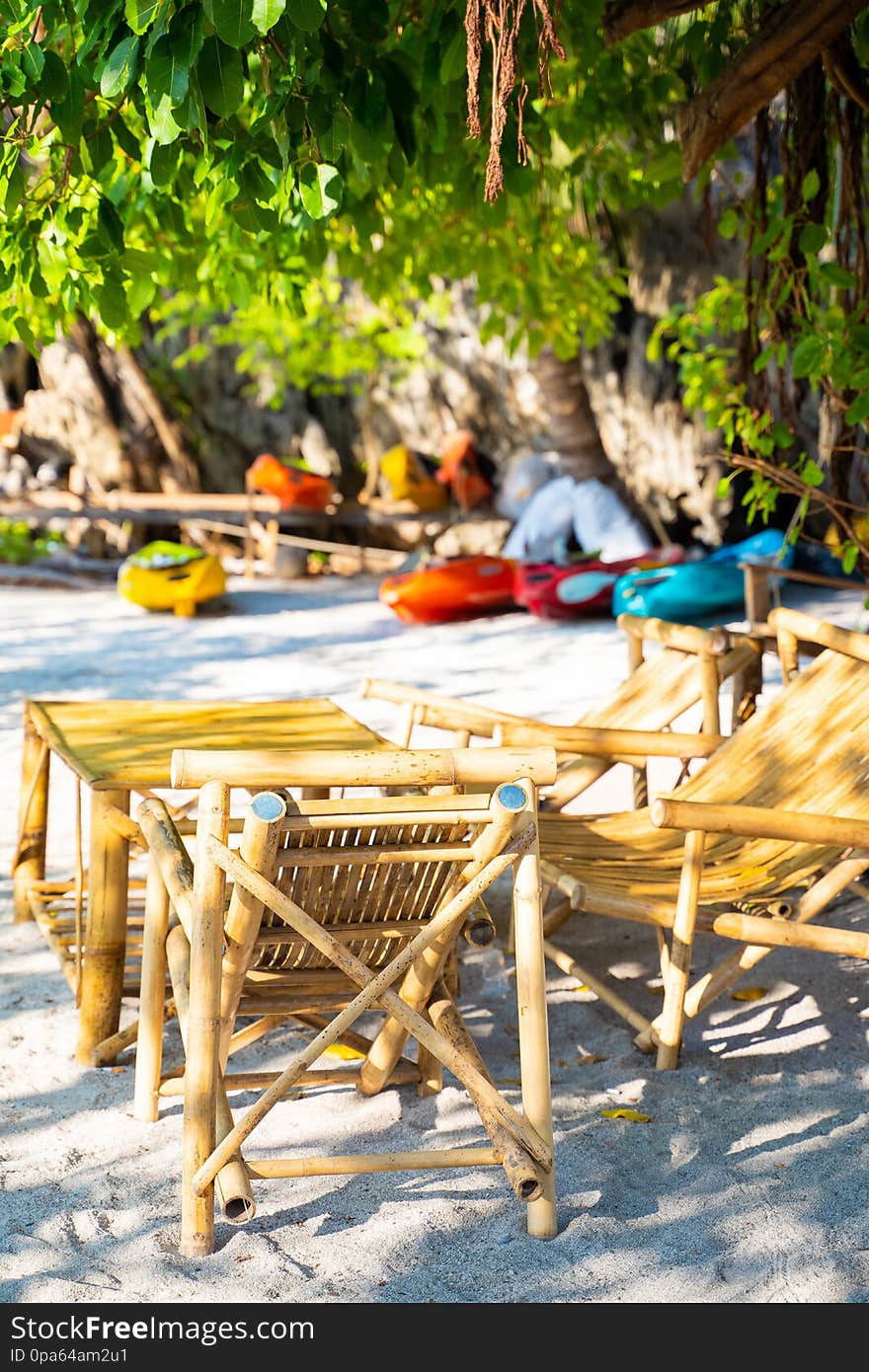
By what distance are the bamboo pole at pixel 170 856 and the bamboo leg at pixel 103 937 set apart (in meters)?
0.22

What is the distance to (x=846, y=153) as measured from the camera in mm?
4078

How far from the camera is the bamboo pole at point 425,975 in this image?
7.79ft

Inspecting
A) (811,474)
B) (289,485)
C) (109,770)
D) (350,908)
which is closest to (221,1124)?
(350,908)

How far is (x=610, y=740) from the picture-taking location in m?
3.69

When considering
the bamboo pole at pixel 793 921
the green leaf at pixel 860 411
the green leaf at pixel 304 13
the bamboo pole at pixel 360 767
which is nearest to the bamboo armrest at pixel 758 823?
the bamboo pole at pixel 793 921

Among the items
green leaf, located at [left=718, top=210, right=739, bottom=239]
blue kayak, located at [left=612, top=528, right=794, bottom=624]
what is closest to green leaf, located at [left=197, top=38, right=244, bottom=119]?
green leaf, located at [left=718, top=210, right=739, bottom=239]

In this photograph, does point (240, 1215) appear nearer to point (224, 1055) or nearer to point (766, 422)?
point (224, 1055)

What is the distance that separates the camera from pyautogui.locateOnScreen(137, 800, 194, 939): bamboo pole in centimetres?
258

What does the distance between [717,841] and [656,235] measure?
29.6 feet

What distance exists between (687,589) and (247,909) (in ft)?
25.1

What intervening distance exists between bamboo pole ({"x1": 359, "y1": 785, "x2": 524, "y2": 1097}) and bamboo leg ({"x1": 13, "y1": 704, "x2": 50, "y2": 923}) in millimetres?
1577

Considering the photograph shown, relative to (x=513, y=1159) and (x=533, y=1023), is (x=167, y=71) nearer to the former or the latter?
(x=533, y=1023)

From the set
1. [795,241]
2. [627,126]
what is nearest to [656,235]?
[627,126]

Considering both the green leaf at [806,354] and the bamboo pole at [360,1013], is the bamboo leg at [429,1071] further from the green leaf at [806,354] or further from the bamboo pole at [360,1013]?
the green leaf at [806,354]
